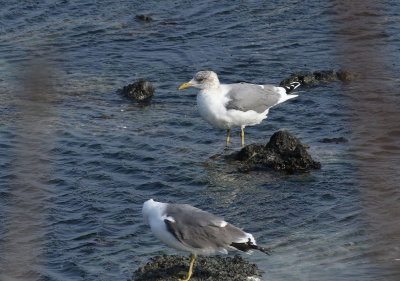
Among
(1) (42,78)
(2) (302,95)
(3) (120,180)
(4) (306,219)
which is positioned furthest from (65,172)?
(1) (42,78)

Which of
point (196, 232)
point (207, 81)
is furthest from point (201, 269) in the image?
point (207, 81)

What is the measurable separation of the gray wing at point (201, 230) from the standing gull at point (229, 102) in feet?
12.3

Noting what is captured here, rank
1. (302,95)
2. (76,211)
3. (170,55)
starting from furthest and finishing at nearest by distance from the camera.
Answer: (170,55) → (302,95) → (76,211)

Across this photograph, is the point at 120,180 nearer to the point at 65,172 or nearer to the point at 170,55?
the point at 65,172

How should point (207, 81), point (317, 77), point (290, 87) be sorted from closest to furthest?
point (207, 81) < point (290, 87) < point (317, 77)

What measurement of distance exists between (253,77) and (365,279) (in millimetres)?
6740

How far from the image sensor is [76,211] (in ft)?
26.2

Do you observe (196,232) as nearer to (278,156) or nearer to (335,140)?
(278,156)

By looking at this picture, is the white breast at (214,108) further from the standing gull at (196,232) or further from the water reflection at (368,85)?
the water reflection at (368,85)

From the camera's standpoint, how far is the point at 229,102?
9445 mm

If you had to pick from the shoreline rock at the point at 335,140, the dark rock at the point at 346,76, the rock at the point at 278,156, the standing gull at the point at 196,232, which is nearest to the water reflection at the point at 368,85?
the standing gull at the point at 196,232

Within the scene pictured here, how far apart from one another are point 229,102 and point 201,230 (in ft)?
13.3

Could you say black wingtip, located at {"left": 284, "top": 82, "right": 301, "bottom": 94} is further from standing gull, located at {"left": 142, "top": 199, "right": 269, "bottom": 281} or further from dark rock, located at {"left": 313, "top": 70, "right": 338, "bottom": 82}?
standing gull, located at {"left": 142, "top": 199, "right": 269, "bottom": 281}

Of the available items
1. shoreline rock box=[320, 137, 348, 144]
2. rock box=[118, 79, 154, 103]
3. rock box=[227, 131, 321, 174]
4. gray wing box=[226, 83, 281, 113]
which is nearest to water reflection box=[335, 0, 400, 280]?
rock box=[227, 131, 321, 174]
